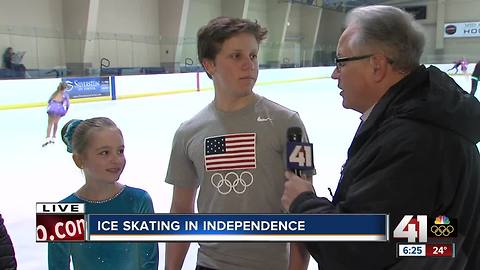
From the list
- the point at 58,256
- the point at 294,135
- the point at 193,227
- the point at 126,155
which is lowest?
the point at 126,155

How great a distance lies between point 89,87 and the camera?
12.5 m

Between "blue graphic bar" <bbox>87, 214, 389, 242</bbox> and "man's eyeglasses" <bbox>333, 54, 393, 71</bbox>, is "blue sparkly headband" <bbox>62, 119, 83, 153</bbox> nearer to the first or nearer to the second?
"blue graphic bar" <bbox>87, 214, 389, 242</bbox>

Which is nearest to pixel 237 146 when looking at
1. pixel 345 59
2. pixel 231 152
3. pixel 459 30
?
pixel 231 152

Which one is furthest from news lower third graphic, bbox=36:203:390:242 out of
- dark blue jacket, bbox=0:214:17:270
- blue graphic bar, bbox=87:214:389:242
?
dark blue jacket, bbox=0:214:17:270

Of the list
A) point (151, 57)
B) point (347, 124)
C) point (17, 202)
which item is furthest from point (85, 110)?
point (151, 57)

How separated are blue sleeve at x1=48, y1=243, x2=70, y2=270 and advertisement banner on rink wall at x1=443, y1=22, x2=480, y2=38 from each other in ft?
80.4

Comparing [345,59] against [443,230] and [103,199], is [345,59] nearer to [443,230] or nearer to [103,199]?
[443,230]

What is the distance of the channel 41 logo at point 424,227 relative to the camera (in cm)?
101

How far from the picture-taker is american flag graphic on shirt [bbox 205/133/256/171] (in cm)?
145

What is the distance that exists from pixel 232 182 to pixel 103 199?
42cm

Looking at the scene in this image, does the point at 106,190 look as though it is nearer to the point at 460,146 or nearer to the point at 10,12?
the point at 460,146

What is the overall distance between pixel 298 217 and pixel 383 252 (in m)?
0.22

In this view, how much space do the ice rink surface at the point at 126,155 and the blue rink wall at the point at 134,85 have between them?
366 millimetres

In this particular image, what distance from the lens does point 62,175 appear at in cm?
491
